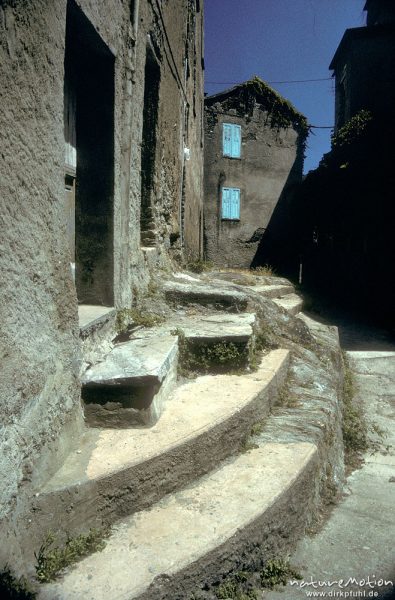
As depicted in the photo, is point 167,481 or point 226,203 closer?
point 167,481

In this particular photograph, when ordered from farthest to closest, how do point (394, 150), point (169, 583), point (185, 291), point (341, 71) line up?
point (341, 71) < point (394, 150) < point (185, 291) < point (169, 583)

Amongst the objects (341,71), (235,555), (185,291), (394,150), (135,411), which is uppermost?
(341,71)

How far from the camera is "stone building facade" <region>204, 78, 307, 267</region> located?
15.1 meters

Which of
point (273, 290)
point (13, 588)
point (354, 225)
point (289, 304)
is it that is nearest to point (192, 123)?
point (273, 290)

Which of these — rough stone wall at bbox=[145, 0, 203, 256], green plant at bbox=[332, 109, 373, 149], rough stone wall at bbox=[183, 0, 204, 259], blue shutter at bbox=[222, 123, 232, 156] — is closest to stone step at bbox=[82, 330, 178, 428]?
rough stone wall at bbox=[145, 0, 203, 256]

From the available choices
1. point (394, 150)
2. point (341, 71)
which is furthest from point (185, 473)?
point (341, 71)

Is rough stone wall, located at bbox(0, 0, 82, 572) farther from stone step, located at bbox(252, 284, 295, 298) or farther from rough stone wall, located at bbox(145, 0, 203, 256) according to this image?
stone step, located at bbox(252, 284, 295, 298)

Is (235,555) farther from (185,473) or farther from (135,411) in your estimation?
(135,411)

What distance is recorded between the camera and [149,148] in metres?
4.45

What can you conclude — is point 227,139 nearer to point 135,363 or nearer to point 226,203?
point 226,203

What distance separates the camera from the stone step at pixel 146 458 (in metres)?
1.64

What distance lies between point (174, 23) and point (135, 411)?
4862mm

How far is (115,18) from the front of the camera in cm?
301

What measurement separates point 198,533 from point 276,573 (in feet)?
1.48
